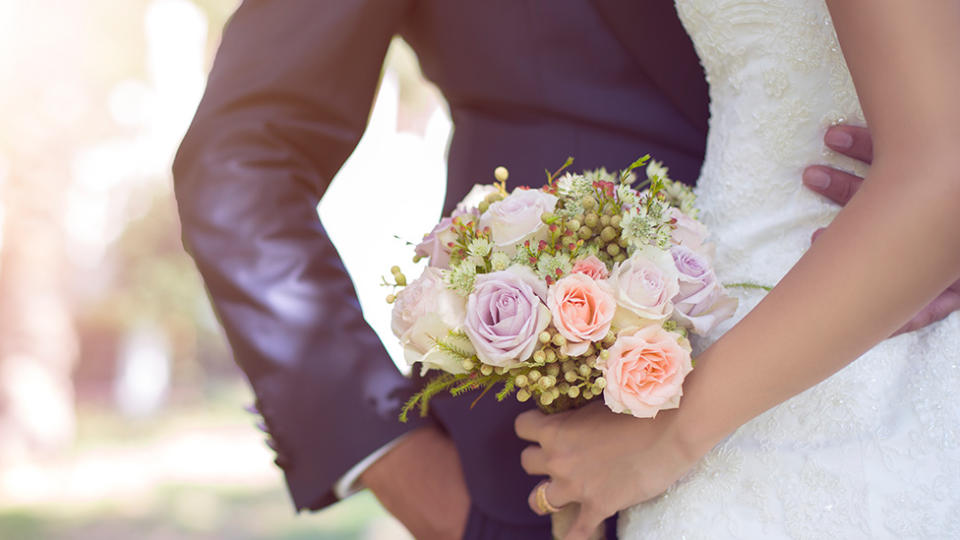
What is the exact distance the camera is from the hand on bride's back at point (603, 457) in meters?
1.13

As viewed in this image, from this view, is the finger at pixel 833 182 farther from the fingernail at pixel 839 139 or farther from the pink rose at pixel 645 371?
the pink rose at pixel 645 371


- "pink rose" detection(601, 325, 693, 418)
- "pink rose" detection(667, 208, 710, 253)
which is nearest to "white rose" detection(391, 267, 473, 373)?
"pink rose" detection(601, 325, 693, 418)

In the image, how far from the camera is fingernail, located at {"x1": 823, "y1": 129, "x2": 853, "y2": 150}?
1228 millimetres

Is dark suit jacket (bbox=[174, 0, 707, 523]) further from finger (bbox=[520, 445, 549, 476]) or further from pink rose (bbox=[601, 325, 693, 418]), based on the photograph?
pink rose (bbox=[601, 325, 693, 418])

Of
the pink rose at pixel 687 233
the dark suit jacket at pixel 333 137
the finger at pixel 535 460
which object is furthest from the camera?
the dark suit jacket at pixel 333 137

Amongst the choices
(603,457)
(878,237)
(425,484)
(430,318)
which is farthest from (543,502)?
(878,237)

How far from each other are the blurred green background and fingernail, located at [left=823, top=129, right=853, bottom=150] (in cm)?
565

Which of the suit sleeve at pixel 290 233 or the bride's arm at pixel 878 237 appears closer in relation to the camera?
the bride's arm at pixel 878 237

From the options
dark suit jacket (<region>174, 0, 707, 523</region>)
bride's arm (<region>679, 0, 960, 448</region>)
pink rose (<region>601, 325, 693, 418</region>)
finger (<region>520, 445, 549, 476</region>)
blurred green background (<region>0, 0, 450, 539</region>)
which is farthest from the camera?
blurred green background (<region>0, 0, 450, 539</region>)

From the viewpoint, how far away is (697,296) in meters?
1.09

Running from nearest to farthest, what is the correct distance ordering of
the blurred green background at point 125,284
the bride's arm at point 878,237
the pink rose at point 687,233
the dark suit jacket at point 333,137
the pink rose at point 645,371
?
1. the bride's arm at point 878,237
2. the pink rose at point 645,371
3. the pink rose at point 687,233
4. the dark suit jacket at point 333,137
5. the blurred green background at point 125,284

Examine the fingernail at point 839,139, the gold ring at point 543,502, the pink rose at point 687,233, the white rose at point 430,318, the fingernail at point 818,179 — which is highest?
the fingernail at point 839,139

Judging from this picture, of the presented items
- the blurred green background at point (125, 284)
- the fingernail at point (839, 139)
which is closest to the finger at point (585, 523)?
the fingernail at point (839, 139)

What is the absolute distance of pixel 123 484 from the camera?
8531mm
